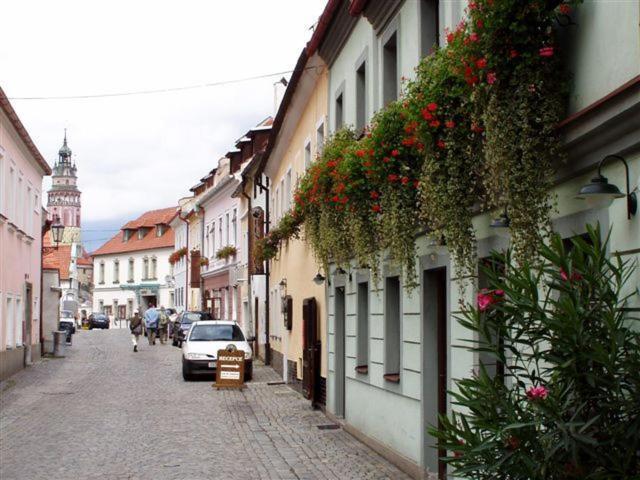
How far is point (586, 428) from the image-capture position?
4.42 metres

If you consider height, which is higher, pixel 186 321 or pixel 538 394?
pixel 538 394

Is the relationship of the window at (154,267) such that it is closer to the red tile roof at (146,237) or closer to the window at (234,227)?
the red tile roof at (146,237)

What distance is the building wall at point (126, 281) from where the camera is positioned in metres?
83.9

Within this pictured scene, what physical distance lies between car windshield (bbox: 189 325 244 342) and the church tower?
149m

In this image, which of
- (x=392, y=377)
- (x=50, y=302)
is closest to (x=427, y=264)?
(x=392, y=377)

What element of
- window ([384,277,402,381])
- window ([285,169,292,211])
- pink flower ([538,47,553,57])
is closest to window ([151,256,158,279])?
window ([285,169,292,211])

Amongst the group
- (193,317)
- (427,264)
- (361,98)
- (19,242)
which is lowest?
(193,317)

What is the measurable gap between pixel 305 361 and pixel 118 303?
75254 mm

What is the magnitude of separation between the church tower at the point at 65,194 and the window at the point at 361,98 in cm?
16163

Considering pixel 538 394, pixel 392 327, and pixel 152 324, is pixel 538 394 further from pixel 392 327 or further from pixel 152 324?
pixel 152 324

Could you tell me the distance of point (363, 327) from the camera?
13.9 m

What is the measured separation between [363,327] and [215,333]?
12.4m

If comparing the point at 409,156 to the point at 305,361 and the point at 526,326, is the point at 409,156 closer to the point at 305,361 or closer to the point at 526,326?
the point at 526,326

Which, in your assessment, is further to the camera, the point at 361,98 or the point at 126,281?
the point at 126,281
